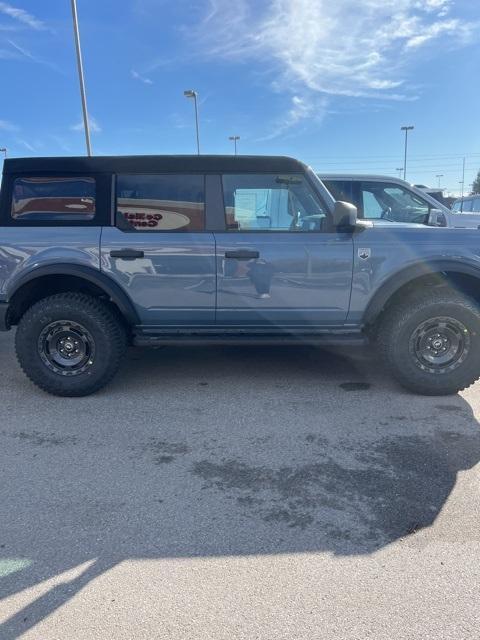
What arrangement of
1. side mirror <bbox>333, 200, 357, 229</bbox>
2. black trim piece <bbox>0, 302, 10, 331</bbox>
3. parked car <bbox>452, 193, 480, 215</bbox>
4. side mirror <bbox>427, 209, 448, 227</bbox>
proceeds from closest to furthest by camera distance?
side mirror <bbox>333, 200, 357, 229</bbox>, black trim piece <bbox>0, 302, 10, 331</bbox>, side mirror <bbox>427, 209, 448, 227</bbox>, parked car <bbox>452, 193, 480, 215</bbox>

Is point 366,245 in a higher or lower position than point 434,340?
higher

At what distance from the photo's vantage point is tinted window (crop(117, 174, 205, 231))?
13.1 ft

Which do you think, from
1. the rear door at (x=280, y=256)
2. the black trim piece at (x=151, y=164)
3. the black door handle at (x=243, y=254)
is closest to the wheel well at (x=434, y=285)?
the rear door at (x=280, y=256)

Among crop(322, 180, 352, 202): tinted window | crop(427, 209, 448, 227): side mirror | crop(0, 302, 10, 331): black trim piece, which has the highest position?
crop(322, 180, 352, 202): tinted window

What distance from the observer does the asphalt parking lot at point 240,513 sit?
195 cm

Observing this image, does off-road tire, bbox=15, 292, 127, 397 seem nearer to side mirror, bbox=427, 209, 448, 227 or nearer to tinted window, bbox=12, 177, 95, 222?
tinted window, bbox=12, 177, 95, 222

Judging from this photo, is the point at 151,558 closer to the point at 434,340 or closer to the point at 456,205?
the point at 434,340

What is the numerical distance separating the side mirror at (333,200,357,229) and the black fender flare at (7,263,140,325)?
186cm

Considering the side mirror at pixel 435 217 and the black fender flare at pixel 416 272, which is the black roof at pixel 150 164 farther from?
the side mirror at pixel 435 217

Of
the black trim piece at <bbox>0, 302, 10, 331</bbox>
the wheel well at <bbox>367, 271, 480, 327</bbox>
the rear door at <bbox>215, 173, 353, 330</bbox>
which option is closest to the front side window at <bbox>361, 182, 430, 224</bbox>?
the wheel well at <bbox>367, 271, 480, 327</bbox>

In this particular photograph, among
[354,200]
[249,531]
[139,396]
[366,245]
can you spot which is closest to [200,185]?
[366,245]

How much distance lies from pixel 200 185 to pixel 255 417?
196 cm

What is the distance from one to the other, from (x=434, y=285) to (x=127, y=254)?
8.58 ft

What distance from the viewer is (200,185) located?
403cm
